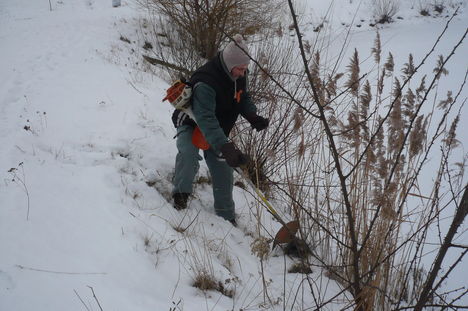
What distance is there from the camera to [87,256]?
5.42 ft

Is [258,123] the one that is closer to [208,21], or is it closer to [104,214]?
[104,214]


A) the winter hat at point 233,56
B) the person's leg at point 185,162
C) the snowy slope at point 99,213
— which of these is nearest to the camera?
the snowy slope at point 99,213

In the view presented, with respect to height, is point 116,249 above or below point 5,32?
below

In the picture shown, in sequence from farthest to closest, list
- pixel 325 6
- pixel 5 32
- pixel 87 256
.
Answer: pixel 325 6
pixel 5 32
pixel 87 256

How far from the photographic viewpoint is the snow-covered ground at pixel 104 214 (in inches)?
59.3

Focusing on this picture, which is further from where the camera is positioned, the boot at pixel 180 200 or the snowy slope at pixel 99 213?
the boot at pixel 180 200

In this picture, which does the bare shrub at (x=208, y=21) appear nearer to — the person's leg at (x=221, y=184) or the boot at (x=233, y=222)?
the person's leg at (x=221, y=184)

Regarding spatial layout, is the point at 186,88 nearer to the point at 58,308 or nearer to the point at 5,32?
the point at 58,308

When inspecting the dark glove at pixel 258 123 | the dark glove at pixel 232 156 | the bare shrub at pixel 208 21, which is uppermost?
the bare shrub at pixel 208 21

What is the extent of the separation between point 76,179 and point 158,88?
9.47 feet

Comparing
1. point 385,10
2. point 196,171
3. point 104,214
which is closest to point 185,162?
point 196,171

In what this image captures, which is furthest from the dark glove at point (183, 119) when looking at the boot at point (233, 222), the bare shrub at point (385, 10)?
the bare shrub at point (385, 10)

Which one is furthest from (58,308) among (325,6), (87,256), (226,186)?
(325,6)

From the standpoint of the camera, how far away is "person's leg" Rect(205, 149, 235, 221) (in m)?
2.44
